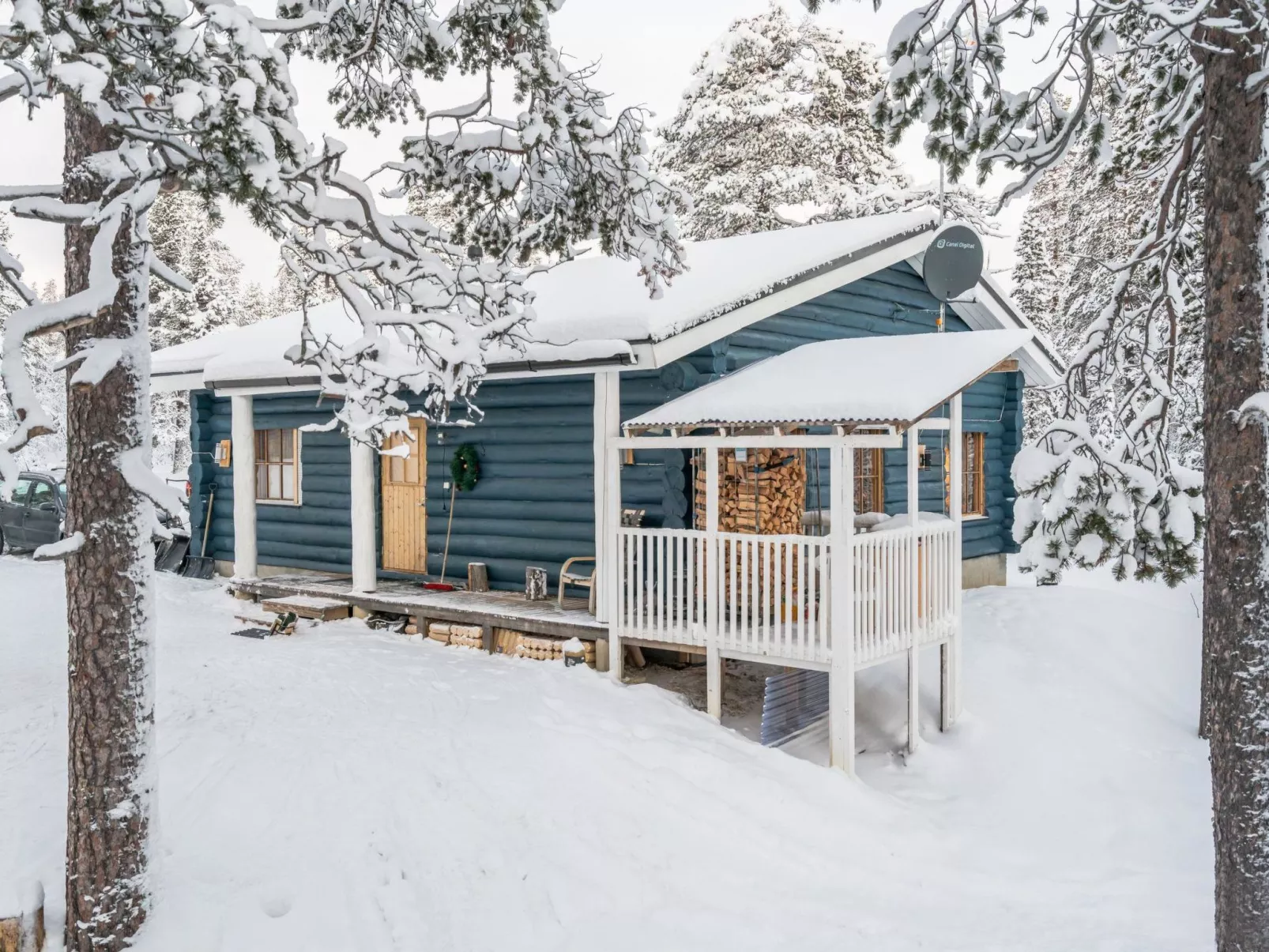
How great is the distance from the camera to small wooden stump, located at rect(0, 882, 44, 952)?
4332 mm

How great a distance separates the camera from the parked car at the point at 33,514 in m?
15.1

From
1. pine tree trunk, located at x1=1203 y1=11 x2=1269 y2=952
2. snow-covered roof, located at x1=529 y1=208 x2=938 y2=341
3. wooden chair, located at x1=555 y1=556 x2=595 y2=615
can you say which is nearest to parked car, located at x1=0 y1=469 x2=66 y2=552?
snow-covered roof, located at x1=529 y1=208 x2=938 y2=341

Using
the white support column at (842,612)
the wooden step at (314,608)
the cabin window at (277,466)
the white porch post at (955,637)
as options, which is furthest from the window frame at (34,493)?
the white porch post at (955,637)

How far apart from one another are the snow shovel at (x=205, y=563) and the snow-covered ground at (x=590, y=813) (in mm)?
3972

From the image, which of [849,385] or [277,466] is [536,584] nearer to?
[849,385]

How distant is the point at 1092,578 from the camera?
1764 cm

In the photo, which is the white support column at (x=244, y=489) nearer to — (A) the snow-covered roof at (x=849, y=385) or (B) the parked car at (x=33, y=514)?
(B) the parked car at (x=33, y=514)

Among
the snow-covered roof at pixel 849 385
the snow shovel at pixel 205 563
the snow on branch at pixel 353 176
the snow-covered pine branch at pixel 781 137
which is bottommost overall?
the snow shovel at pixel 205 563

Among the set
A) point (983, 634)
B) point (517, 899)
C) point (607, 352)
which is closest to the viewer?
point (517, 899)

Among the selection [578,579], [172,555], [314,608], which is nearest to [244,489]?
[314,608]

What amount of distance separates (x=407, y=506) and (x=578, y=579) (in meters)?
2.90

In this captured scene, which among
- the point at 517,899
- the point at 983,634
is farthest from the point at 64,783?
the point at 983,634

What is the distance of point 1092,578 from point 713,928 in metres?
14.7

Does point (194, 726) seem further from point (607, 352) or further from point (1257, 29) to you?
point (1257, 29)
